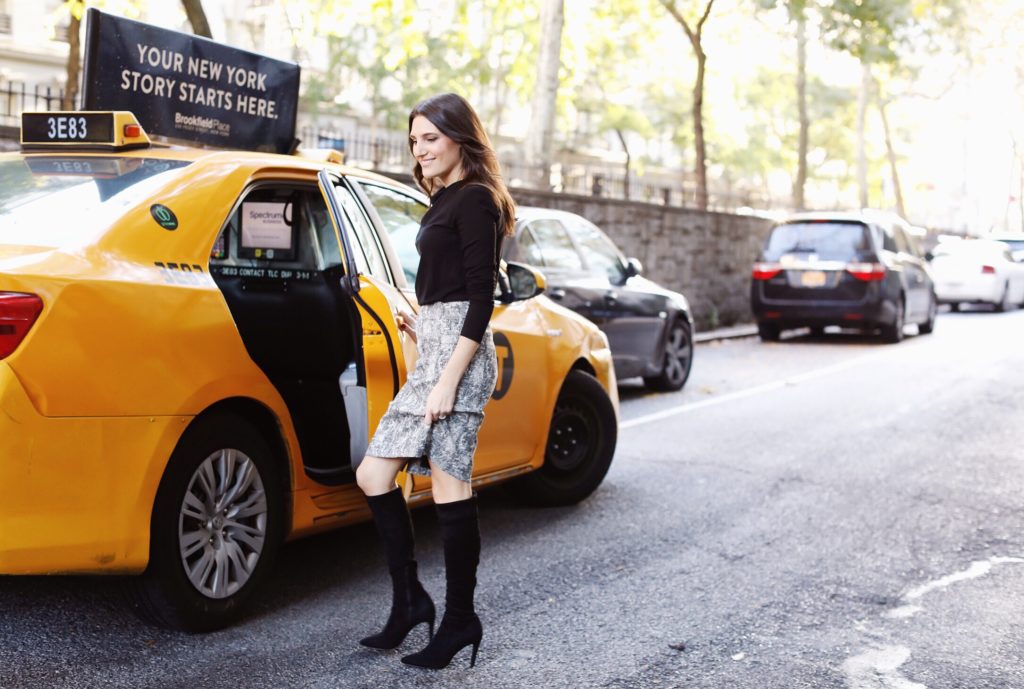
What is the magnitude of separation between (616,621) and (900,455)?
4370 millimetres

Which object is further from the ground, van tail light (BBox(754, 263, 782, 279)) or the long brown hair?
the long brown hair

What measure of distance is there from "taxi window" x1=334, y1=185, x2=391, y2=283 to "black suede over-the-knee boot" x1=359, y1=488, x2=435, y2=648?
1.08m

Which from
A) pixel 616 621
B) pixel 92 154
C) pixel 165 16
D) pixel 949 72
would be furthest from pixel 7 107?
pixel 949 72

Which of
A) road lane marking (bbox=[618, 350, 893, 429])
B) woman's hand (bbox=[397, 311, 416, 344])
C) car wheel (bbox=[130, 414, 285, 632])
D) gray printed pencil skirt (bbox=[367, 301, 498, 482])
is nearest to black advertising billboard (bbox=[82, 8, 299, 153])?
car wheel (bbox=[130, 414, 285, 632])

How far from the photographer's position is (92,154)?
494 centimetres

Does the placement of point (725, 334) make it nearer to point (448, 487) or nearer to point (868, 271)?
point (868, 271)

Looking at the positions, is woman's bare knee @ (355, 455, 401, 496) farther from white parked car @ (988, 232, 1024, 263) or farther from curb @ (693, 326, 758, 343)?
white parked car @ (988, 232, 1024, 263)

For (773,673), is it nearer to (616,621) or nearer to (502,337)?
(616,621)

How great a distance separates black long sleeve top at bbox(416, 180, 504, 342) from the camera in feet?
12.8

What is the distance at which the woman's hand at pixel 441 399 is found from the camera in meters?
3.92

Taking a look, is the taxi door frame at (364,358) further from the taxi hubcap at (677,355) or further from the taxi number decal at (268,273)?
the taxi hubcap at (677,355)

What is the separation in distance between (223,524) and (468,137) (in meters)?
1.60

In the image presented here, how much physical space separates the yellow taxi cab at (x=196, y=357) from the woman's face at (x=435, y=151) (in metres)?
0.78

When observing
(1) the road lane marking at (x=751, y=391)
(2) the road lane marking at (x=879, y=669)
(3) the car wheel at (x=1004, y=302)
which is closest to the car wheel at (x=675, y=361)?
(1) the road lane marking at (x=751, y=391)
